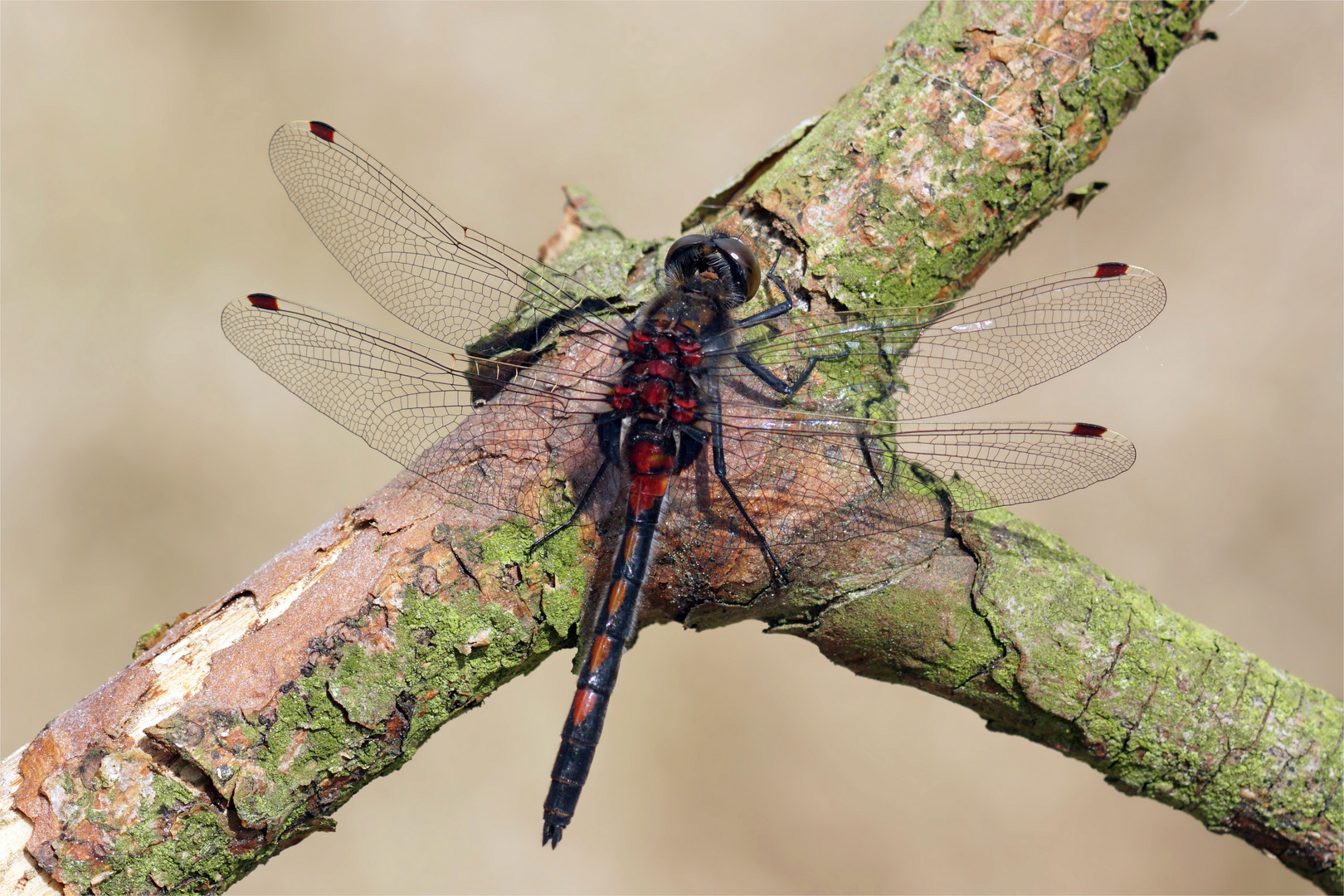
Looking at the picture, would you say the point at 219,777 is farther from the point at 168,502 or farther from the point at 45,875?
the point at 168,502

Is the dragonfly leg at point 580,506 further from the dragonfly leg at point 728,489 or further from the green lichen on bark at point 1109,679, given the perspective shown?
the green lichen on bark at point 1109,679

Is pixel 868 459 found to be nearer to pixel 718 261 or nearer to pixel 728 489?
pixel 728 489

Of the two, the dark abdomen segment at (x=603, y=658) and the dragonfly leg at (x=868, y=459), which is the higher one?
the dragonfly leg at (x=868, y=459)

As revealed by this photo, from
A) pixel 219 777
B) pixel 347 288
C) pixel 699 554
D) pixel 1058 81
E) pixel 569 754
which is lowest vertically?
pixel 219 777

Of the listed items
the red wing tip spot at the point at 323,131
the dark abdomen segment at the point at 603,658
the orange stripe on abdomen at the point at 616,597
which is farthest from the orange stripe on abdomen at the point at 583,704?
the red wing tip spot at the point at 323,131

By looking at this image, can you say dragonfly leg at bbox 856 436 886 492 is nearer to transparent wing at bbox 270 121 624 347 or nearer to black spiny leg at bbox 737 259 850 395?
black spiny leg at bbox 737 259 850 395

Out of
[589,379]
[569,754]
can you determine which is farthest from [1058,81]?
[569,754]
